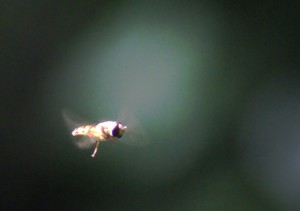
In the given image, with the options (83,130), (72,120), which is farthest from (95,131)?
(72,120)

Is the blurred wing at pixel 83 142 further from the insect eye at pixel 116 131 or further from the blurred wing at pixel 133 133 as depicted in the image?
the insect eye at pixel 116 131

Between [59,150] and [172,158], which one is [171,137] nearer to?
[172,158]

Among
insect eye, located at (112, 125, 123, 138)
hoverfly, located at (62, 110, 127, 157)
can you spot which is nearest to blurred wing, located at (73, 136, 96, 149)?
hoverfly, located at (62, 110, 127, 157)

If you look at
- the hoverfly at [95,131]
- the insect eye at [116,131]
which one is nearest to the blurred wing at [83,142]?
the hoverfly at [95,131]

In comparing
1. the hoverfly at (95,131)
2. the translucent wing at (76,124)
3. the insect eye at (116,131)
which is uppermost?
the translucent wing at (76,124)

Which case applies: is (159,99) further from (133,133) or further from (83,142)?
(83,142)
